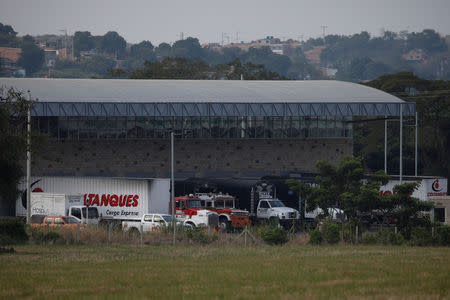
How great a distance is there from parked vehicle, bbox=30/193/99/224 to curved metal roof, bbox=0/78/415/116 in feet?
37.2

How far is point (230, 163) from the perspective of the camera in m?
62.3

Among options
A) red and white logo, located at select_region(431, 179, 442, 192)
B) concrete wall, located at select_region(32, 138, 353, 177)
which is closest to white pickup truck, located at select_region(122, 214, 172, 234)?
concrete wall, located at select_region(32, 138, 353, 177)

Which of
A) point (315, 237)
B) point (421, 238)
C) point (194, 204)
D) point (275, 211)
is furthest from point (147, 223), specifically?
point (421, 238)

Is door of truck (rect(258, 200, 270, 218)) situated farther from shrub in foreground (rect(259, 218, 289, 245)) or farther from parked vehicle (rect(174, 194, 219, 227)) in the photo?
shrub in foreground (rect(259, 218, 289, 245))

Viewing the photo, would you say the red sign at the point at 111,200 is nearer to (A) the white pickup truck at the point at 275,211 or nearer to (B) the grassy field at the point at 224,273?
(A) the white pickup truck at the point at 275,211

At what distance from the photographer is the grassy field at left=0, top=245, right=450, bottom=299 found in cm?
2016

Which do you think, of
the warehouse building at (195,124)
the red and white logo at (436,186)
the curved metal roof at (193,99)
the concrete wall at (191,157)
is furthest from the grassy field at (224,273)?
the concrete wall at (191,157)

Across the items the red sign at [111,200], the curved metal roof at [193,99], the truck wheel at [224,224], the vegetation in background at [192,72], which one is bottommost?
the truck wheel at [224,224]

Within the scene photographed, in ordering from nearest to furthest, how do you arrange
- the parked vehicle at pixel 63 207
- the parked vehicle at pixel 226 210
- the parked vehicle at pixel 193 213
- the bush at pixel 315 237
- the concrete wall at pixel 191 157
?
1. the bush at pixel 315 237
2. the parked vehicle at pixel 63 207
3. the parked vehicle at pixel 193 213
4. the parked vehicle at pixel 226 210
5. the concrete wall at pixel 191 157

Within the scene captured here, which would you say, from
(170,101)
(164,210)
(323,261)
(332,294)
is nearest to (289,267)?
(323,261)

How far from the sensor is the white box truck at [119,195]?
1727 inches

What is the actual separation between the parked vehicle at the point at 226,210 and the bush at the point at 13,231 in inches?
517

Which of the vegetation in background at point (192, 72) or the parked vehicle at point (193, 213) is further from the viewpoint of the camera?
the vegetation in background at point (192, 72)

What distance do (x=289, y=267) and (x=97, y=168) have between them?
3613 cm
